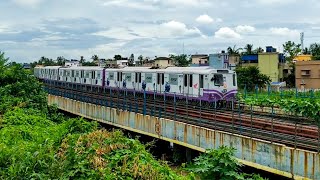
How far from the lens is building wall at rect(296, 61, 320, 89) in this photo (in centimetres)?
5059

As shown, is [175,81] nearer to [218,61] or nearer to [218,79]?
[218,79]

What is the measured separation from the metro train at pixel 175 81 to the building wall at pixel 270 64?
28.0 m

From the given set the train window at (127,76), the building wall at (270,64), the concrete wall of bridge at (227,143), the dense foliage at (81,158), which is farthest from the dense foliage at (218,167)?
the building wall at (270,64)

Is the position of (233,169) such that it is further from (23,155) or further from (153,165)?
(23,155)

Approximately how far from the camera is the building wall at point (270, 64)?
58.1m

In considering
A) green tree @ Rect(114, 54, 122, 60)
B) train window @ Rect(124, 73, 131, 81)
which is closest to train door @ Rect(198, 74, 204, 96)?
train window @ Rect(124, 73, 131, 81)

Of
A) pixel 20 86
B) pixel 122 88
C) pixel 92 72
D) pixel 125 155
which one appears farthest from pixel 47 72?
pixel 125 155

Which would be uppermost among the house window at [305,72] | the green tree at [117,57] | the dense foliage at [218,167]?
the green tree at [117,57]

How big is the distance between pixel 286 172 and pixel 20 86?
48.7ft

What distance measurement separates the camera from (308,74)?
2026 inches

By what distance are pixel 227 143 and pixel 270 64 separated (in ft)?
151

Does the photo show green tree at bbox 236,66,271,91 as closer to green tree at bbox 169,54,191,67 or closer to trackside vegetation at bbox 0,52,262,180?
green tree at bbox 169,54,191,67

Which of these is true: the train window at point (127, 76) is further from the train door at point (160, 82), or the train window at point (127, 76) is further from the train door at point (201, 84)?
the train door at point (201, 84)

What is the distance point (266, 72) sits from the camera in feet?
193
